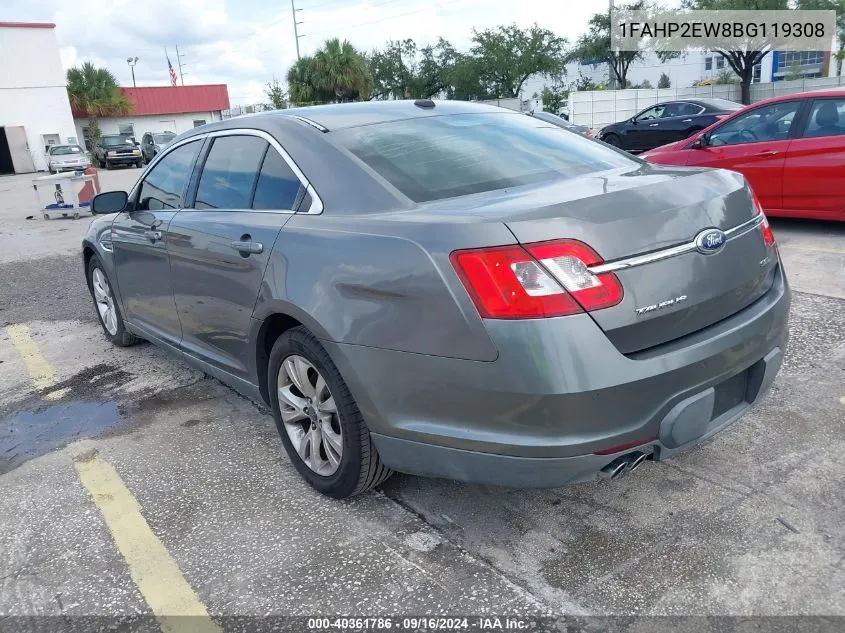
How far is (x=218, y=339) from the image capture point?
11.4 ft

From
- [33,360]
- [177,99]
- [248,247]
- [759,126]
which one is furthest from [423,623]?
[177,99]

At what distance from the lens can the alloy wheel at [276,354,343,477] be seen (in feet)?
9.20

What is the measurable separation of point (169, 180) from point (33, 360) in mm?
2121

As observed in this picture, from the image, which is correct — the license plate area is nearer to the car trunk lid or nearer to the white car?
the car trunk lid

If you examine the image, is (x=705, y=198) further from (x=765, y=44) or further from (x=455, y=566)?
(x=765, y=44)

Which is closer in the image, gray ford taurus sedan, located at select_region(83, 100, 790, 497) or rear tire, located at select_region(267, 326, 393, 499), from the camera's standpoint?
gray ford taurus sedan, located at select_region(83, 100, 790, 497)

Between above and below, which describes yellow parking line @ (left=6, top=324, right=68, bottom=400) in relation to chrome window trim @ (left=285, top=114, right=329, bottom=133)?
below

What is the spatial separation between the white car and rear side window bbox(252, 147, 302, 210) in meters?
30.9

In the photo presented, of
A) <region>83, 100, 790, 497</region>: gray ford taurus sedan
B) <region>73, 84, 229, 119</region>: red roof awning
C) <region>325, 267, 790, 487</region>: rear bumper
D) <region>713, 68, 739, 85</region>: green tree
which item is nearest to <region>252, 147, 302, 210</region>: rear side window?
<region>83, 100, 790, 497</region>: gray ford taurus sedan

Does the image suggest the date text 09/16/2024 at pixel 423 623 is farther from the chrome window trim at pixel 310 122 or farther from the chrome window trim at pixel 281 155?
the chrome window trim at pixel 310 122

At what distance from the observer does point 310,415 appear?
2916mm

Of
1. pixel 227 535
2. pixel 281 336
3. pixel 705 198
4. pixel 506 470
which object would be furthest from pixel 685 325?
pixel 227 535

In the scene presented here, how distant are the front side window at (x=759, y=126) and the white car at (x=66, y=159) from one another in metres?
29.1

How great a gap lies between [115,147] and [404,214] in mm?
35619
